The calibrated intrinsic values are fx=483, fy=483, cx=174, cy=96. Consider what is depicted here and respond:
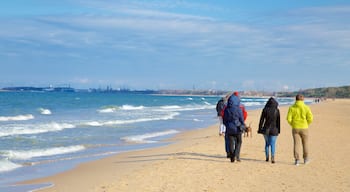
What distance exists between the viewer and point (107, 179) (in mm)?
10148

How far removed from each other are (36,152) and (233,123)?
21.5 ft

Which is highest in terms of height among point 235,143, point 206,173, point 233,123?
point 233,123

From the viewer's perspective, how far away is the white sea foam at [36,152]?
1366cm

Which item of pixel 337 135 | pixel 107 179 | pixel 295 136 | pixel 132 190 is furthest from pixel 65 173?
pixel 337 135

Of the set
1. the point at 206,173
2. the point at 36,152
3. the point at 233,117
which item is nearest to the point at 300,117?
the point at 233,117

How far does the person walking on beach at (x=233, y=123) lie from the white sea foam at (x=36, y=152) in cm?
582

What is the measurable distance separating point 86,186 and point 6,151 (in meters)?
6.30

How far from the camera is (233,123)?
11.2m

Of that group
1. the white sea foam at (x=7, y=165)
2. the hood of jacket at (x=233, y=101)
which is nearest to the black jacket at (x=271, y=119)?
the hood of jacket at (x=233, y=101)

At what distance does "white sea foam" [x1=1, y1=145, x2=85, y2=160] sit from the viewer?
13.7 m

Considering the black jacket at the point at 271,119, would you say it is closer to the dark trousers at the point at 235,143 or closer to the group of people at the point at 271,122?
the group of people at the point at 271,122

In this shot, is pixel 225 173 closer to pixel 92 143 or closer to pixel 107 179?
pixel 107 179

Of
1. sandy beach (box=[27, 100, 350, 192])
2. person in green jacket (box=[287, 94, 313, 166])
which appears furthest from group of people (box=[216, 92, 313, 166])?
sandy beach (box=[27, 100, 350, 192])

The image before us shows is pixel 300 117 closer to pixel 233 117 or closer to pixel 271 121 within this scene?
pixel 271 121
